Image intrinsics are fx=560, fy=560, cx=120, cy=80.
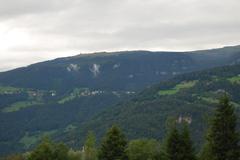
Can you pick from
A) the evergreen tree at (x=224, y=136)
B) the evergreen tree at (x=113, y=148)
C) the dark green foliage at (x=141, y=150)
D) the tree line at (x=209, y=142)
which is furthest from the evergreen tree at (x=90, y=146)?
the evergreen tree at (x=224, y=136)

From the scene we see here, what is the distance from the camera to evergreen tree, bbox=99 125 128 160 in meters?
55.2

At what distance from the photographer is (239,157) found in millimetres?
49938

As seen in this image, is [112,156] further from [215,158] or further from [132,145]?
[132,145]

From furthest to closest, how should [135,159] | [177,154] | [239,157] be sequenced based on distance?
1. [135,159]
2. [177,154]
3. [239,157]

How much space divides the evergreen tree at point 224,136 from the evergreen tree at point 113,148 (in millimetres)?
9547

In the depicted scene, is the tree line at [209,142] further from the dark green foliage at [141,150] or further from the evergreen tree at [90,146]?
the evergreen tree at [90,146]

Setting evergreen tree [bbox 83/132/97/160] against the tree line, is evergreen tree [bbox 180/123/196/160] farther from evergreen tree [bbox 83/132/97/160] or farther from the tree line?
evergreen tree [bbox 83/132/97/160]

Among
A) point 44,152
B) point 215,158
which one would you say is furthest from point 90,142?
point 215,158

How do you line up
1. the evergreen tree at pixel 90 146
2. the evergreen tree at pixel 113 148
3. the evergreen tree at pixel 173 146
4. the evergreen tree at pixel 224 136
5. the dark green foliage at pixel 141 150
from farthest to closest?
the evergreen tree at pixel 90 146 < the dark green foliage at pixel 141 150 < the evergreen tree at pixel 113 148 < the evergreen tree at pixel 173 146 < the evergreen tree at pixel 224 136

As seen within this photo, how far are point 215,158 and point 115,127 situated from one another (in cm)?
1215

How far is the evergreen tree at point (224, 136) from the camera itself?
164 feet

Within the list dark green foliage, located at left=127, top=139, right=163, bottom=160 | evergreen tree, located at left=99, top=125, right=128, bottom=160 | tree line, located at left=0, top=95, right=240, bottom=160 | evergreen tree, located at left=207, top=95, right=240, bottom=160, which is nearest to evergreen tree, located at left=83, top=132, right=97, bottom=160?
dark green foliage, located at left=127, top=139, right=163, bottom=160

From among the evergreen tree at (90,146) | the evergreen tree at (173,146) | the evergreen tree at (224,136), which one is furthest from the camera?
the evergreen tree at (90,146)

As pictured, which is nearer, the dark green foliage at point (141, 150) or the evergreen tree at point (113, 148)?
the evergreen tree at point (113, 148)
